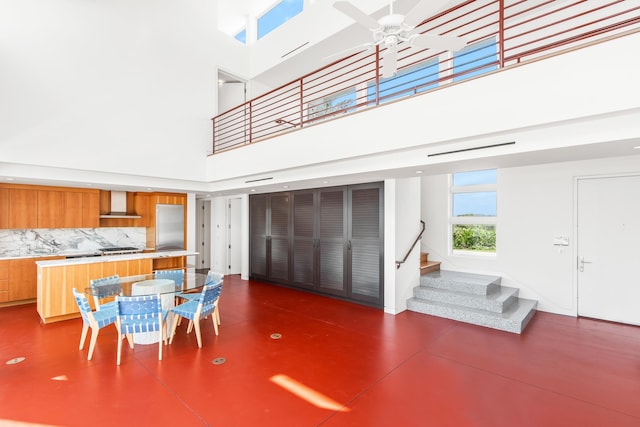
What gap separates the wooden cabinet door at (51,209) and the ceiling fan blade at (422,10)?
7348mm

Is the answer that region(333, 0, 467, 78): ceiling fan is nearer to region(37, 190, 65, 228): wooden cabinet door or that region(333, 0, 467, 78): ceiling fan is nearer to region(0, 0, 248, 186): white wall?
region(0, 0, 248, 186): white wall

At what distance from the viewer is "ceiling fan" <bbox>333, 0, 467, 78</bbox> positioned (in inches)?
103

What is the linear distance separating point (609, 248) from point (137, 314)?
6941 mm

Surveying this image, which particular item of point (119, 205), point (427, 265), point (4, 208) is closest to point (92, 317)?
point (4, 208)

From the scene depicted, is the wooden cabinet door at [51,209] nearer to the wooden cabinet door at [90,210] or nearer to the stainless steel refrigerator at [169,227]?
the wooden cabinet door at [90,210]

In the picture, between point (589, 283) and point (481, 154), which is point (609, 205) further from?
point (481, 154)

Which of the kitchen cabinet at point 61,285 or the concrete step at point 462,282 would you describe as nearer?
the kitchen cabinet at point 61,285

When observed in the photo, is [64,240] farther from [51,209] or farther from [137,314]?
[137,314]

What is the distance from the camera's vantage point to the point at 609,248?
4.89 metres

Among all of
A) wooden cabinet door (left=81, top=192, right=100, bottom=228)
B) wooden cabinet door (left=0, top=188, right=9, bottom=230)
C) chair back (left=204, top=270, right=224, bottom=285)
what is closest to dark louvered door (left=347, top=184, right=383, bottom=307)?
chair back (left=204, top=270, right=224, bottom=285)

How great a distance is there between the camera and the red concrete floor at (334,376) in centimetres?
260

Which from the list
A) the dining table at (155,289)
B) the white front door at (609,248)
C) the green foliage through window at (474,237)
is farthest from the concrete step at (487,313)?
the dining table at (155,289)

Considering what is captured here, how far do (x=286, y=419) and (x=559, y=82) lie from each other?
12.6 feet

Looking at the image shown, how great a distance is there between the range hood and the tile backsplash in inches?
16.4
